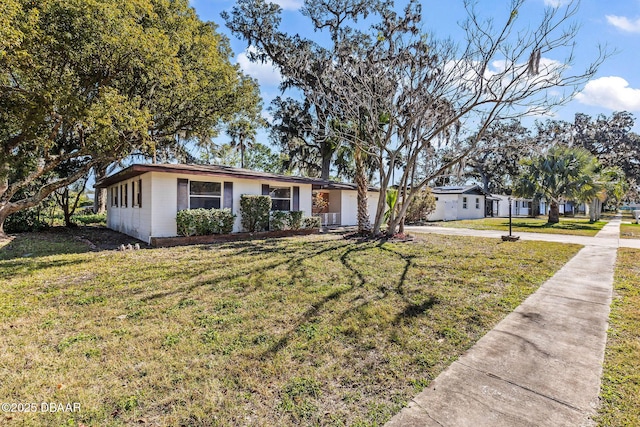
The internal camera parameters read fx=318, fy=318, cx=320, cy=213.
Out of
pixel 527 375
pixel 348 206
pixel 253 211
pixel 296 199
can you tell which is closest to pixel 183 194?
pixel 253 211

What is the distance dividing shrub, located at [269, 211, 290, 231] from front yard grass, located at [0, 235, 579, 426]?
563 centimetres

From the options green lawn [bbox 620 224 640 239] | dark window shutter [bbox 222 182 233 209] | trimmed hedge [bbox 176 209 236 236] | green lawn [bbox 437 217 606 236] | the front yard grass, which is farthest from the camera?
green lawn [bbox 437 217 606 236]

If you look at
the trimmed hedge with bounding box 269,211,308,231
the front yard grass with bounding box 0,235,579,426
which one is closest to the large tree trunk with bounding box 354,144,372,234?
the trimmed hedge with bounding box 269,211,308,231

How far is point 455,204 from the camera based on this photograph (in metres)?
27.0

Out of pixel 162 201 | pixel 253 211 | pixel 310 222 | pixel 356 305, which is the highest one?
pixel 162 201

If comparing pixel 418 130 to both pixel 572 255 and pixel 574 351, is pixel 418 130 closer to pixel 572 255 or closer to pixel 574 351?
pixel 572 255

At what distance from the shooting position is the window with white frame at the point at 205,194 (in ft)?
38.8

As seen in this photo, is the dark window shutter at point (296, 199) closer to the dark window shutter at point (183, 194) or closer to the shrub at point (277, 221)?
the shrub at point (277, 221)

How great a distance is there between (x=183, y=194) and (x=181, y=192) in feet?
0.32

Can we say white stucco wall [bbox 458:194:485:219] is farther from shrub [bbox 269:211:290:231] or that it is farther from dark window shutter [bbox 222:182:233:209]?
dark window shutter [bbox 222:182:233:209]

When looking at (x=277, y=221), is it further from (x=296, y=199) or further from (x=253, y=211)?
(x=296, y=199)

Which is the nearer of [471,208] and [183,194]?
[183,194]

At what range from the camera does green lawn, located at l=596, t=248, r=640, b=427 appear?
8.18 feet

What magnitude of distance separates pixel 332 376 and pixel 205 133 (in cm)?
1521
